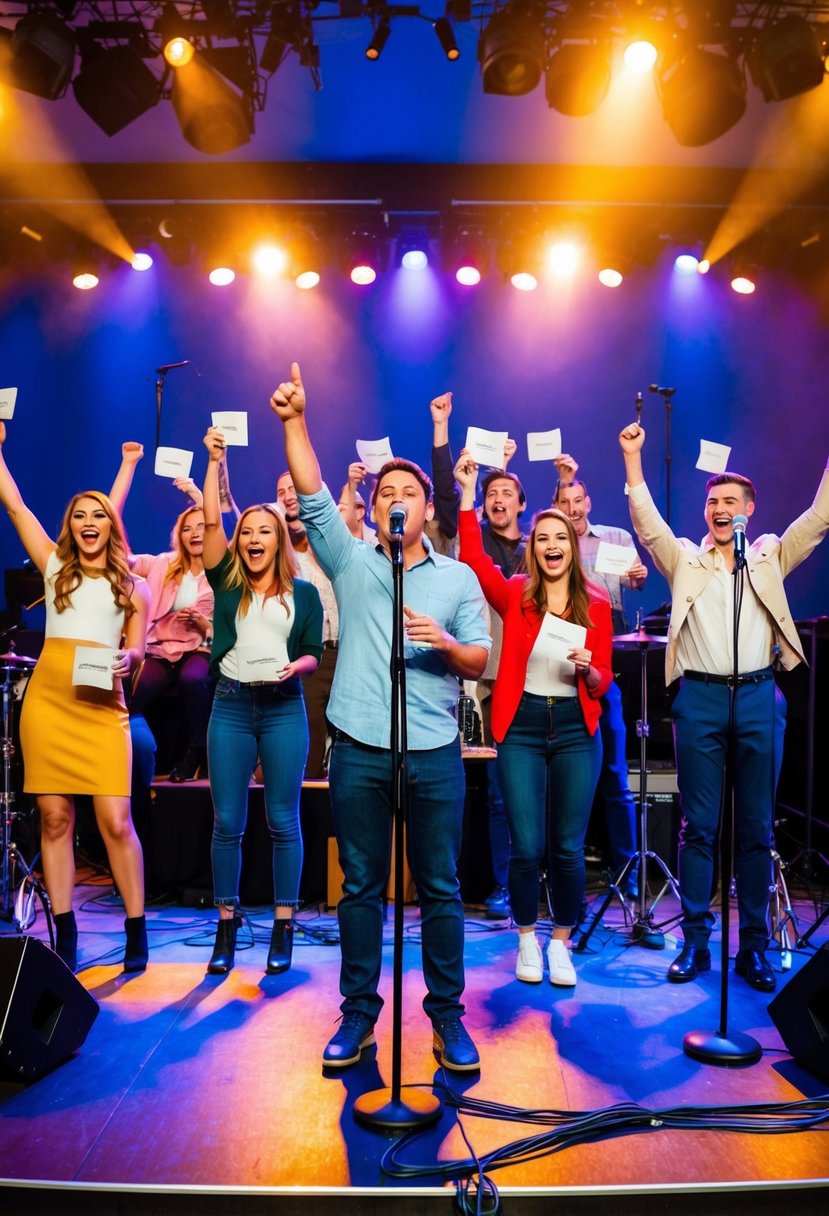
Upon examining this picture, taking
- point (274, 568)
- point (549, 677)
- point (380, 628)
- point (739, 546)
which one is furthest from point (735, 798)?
point (274, 568)

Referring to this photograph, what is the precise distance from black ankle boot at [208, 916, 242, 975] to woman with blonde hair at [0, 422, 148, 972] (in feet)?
0.97

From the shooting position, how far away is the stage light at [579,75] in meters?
5.32

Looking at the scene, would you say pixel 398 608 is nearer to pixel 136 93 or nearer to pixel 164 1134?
pixel 164 1134

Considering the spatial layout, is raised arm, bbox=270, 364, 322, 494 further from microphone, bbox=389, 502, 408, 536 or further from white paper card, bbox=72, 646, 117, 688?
white paper card, bbox=72, 646, 117, 688

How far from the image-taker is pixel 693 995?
3555 mm

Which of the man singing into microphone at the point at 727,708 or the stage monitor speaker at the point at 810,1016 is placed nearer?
the stage monitor speaker at the point at 810,1016

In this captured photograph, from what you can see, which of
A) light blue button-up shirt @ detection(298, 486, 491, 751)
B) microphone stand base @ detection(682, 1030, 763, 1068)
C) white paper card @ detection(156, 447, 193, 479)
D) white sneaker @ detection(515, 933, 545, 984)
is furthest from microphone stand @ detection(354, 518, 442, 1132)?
white paper card @ detection(156, 447, 193, 479)

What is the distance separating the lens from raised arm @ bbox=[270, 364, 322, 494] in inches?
106

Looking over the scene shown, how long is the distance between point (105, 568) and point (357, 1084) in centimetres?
217

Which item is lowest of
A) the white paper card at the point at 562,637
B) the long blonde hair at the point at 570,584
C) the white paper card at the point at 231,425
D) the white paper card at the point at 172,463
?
the white paper card at the point at 562,637

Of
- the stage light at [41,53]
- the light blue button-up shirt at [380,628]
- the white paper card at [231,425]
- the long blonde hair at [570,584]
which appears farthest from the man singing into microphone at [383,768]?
the stage light at [41,53]

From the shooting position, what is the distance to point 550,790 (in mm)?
3723

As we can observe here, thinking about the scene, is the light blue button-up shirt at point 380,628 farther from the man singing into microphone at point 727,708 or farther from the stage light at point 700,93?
the stage light at point 700,93

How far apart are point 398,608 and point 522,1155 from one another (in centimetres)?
136
